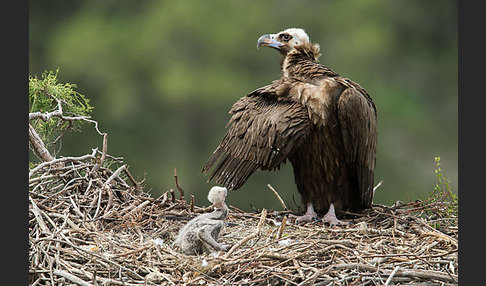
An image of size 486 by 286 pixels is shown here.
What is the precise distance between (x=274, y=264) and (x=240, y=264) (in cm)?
18

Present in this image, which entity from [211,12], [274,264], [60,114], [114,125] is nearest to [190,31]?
[211,12]

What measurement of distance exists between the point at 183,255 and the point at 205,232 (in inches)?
8.8

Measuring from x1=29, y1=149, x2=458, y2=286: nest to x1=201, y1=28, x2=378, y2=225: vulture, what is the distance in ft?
0.80

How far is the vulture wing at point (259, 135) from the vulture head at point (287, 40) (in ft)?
1.32

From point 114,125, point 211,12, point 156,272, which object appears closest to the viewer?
point 156,272

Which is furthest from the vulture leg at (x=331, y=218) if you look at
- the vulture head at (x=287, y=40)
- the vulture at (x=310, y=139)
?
the vulture head at (x=287, y=40)

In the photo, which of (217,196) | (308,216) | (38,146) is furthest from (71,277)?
(308,216)

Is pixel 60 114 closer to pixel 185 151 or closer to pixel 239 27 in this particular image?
pixel 185 151

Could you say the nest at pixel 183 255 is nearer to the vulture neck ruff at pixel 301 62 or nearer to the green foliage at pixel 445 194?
the green foliage at pixel 445 194

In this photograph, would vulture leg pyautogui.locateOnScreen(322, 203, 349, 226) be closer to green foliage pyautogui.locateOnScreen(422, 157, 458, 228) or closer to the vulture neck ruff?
green foliage pyautogui.locateOnScreen(422, 157, 458, 228)

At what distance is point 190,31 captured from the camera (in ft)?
38.3

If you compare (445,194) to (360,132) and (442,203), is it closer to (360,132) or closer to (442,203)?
(442,203)

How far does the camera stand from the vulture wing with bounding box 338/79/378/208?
453 cm

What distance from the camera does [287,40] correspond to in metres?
5.22
